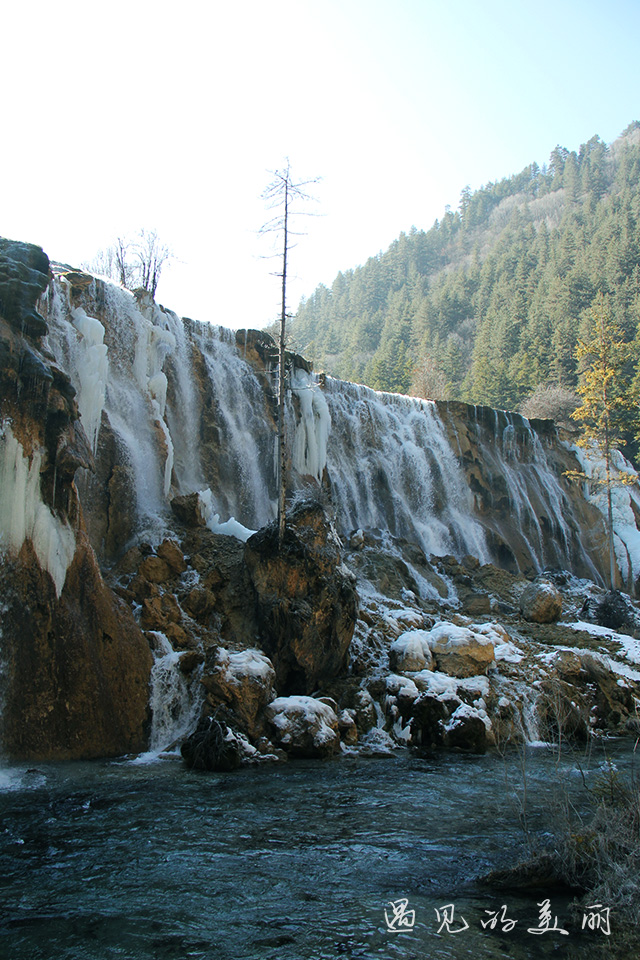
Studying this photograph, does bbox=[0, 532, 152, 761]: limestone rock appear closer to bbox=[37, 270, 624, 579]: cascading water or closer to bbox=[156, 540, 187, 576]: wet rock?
bbox=[156, 540, 187, 576]: wet rock

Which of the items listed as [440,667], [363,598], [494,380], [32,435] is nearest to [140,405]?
[32,435]

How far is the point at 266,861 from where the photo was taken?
22.9ft

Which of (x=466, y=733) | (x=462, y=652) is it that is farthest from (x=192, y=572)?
(x=466, y=733)

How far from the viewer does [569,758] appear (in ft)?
39.1

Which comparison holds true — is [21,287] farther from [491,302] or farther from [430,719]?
[491,302]

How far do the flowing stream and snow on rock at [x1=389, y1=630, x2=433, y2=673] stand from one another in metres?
3.78

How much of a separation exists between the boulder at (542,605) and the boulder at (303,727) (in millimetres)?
11344

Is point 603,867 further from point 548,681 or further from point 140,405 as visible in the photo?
point 140,405

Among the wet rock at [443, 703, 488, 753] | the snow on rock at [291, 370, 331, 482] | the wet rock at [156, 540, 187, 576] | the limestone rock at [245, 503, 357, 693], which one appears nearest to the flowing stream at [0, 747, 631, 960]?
the wet rock at [443, 703, 488, 753]

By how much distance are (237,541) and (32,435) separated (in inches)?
250

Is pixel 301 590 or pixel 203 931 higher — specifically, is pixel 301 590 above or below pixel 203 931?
above

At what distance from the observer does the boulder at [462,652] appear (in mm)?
14633

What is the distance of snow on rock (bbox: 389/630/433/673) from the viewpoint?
47.8 ft

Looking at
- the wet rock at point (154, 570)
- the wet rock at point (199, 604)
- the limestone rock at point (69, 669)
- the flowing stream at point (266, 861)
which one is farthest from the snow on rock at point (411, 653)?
the limestone rock at point (69, 669)
